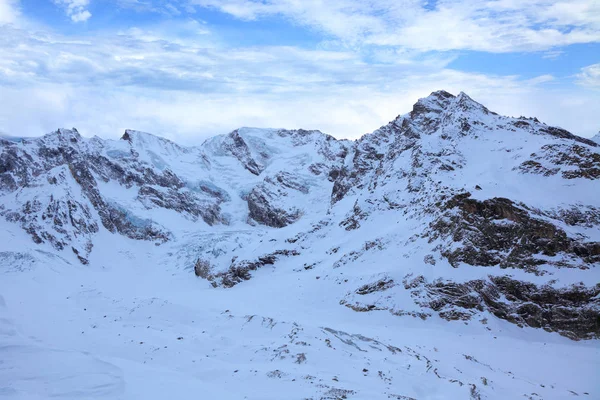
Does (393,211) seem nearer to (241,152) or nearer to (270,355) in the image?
(270,355)

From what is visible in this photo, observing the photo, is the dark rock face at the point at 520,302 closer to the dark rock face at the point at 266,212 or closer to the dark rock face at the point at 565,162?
the dark rock face at the point at 565,162

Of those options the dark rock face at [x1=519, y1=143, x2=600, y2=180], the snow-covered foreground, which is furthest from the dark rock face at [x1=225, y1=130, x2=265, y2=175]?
the dark rock face at [x1=519, y1=143, x2=600, y2=180]

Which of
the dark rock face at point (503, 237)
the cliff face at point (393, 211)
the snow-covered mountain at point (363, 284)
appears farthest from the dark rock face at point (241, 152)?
the dark rock face at point (503, 237)

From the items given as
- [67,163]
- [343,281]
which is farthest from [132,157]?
[343,281]

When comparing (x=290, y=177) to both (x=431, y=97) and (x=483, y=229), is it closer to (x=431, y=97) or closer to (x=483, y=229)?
(x=431, y=97)

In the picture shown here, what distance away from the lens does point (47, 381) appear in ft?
46.5

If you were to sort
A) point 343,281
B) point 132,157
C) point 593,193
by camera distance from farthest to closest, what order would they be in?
point 132,157, point 343,281, point 593,193

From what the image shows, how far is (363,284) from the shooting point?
103 ft

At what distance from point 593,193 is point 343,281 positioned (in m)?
17.9

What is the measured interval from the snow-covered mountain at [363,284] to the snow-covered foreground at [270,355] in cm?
12

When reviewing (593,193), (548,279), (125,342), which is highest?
(593,193)

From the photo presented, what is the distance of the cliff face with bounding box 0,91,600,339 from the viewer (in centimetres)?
→ 2630

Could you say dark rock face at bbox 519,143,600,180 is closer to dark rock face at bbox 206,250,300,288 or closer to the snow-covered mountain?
the snow-covered mountain

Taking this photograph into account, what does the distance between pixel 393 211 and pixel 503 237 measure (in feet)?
52.2
